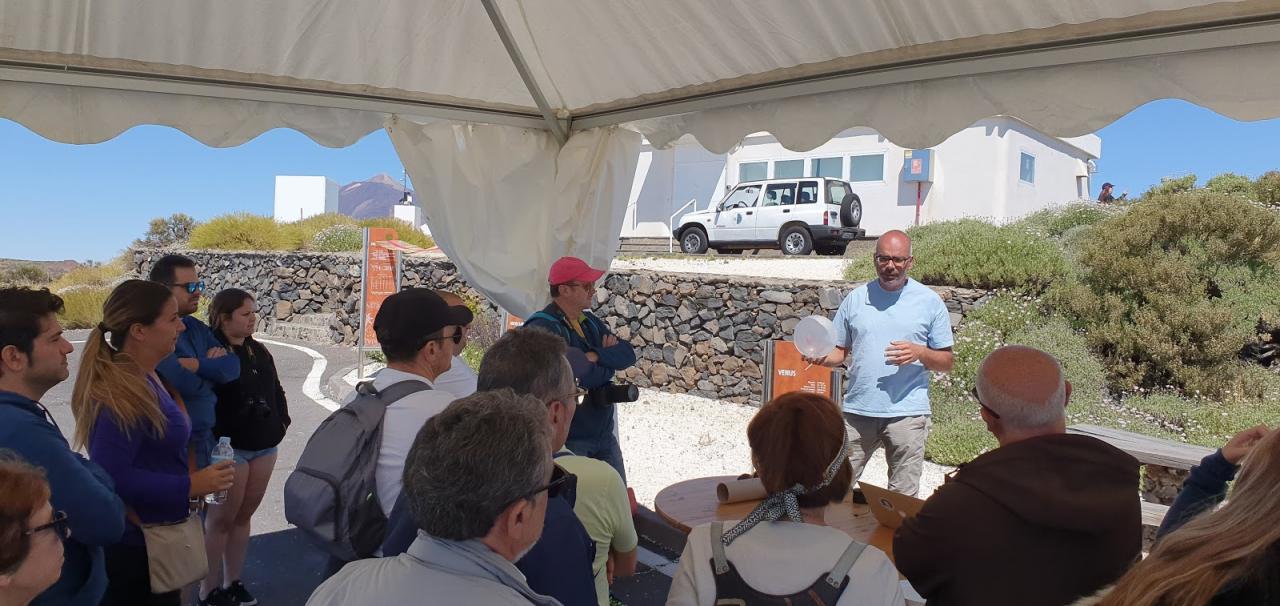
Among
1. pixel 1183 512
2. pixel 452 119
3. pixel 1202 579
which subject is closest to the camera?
pixel 1202 579

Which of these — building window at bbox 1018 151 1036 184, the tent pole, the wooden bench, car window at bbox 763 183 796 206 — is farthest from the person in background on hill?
building window at bbox 1018 151 1036 184

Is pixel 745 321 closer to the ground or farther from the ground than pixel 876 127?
closer to the ground

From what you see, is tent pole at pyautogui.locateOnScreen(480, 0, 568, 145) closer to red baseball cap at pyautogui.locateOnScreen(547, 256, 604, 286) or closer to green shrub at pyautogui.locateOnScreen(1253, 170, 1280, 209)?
red baseball cap at pyautogui.locateOnScreen(547, 256, 604, 286)

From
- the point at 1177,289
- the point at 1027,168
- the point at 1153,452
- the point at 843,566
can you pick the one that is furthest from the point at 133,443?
the point at 1027,168

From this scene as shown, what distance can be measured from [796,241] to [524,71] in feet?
A: 49.2

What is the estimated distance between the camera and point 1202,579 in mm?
930

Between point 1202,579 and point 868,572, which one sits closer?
point 1202,579

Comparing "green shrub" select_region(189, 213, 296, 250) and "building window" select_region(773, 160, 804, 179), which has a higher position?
"building window" select_region(773, 160, 804, 179)

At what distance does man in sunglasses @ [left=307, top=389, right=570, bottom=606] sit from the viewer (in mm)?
1200

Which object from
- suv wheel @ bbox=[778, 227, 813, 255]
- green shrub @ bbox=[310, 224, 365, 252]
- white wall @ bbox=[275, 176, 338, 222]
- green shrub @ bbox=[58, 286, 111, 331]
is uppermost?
white wall @ bbox=[275, 176, 338, 222]

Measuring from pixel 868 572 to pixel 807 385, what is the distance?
204 inches

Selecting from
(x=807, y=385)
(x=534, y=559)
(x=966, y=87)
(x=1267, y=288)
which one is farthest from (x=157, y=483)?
(x=1267, y=288)

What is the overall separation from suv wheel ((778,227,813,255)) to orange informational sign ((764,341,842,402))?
11.4 metres

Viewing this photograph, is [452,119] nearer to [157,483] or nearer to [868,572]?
[157,483]
